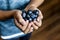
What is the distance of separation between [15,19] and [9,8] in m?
0.11

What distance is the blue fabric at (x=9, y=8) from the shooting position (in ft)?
2.22

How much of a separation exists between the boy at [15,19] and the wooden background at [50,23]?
0.54 metres

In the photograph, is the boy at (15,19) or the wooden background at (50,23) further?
the wooden background at (50,23)

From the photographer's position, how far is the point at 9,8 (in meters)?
0.69

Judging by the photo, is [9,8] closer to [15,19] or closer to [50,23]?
[15,19]

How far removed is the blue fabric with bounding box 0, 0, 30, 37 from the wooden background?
1.90ft

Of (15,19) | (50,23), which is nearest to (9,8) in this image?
(15,19)

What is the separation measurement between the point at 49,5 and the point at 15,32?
2.98ft

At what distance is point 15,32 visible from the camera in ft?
2.59

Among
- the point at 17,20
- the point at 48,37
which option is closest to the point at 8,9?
the point at 17,20

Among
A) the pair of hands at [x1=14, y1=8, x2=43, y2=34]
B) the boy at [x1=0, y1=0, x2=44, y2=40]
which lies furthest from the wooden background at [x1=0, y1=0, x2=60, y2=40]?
the pair of hands at [x1=14, y1=8, x2=43, y2=34]

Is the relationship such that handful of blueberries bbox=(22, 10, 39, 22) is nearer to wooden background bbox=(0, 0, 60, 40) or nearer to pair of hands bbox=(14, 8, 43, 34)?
pair of hands bbox=(14, 8, 43, 34)

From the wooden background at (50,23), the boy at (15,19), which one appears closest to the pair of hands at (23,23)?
the boy at (15,19)

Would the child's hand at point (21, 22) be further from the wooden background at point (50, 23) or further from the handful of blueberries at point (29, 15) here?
the wooden background at point (50, 23)
